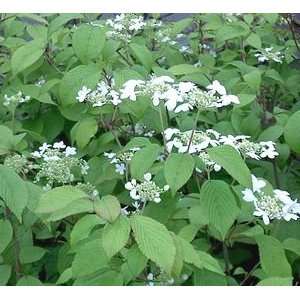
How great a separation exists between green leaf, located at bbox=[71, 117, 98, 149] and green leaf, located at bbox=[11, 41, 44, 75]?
0.24 meters

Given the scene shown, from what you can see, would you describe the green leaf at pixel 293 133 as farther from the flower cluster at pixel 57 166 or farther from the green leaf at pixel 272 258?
the flower cluster at pixel 57 166

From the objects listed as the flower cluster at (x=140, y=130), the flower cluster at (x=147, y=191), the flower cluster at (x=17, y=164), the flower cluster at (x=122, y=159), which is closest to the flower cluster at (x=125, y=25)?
the flower cluster at (x=140, y=130)

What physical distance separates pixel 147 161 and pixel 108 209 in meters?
0.29

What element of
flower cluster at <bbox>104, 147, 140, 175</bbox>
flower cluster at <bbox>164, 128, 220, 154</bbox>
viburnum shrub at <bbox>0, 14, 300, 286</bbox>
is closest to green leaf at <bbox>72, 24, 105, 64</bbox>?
viburnum shrub at <bbox>0, 14, 300, 286</bbox>

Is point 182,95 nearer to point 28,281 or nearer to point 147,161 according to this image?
point 147,161

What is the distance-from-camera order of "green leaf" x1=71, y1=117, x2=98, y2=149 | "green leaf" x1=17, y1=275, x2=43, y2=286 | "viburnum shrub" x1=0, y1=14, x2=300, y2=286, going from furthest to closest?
"green leaf" x1=71, y1=117, x2=98, y2=149 < "green leaf" x1=17, y1=275, x2=43, y2=286 < "viburnum shrub" x1=0, y1=14, x2=300, y2=286

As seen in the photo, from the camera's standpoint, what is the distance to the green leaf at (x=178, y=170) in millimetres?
1183

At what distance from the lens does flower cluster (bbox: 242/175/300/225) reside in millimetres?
1227

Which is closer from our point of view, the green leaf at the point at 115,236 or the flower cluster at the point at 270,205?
the green leaf at the point at 115,236

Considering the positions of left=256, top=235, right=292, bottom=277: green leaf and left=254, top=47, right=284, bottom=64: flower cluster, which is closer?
left=256, top=235, right=292, bottom=277: green leaf

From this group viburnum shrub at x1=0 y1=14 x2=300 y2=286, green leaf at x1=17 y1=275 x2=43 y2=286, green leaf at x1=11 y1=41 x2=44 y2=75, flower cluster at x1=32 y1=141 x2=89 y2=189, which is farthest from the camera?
green leaf at x1=11 y1=41 x2=44 y2=75

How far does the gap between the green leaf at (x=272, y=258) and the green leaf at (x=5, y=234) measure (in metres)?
0.49

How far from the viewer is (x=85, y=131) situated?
169cm

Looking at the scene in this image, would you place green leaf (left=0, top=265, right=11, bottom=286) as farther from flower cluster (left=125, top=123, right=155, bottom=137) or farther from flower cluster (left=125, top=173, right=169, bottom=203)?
flower cluster (left=125, top=123, right=155, bottom=137)
